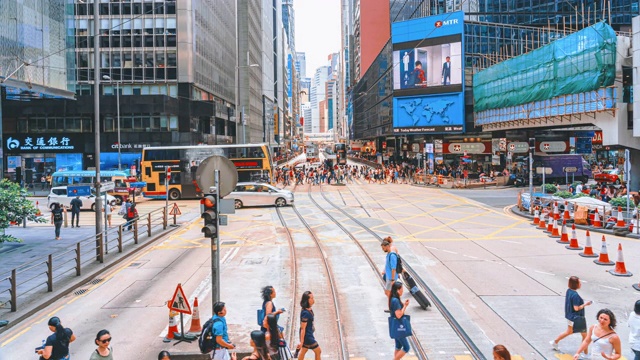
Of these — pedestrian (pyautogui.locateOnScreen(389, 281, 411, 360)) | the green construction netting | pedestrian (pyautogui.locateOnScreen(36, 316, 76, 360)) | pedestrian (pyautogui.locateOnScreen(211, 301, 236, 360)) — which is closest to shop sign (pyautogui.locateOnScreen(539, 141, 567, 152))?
the green construction netting

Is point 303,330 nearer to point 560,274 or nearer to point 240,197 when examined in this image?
point 560,274

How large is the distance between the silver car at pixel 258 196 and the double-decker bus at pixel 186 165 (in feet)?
20.9

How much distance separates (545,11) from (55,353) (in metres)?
89.2

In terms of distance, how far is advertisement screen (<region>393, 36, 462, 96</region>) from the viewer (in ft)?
205

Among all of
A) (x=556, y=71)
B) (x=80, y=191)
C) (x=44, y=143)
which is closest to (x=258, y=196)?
(x=80, y=191)

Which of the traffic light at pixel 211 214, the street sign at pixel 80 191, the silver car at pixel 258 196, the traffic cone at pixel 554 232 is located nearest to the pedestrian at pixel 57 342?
the traffic light at pixel 211 214

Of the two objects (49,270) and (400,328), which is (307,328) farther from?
(49,270)

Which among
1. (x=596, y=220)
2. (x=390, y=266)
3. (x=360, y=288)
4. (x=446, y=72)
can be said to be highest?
(x=446, y=72)

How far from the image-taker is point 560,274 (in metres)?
13.4

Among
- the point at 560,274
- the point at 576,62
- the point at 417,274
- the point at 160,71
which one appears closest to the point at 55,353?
the point at 417,274

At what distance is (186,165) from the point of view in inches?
1425

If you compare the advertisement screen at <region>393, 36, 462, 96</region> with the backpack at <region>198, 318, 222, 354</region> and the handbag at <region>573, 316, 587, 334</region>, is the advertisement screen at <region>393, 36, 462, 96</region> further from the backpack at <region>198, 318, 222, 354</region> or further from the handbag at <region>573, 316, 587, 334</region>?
the backpack at <region>198, 318, 222, 354</region>

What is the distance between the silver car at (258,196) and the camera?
30.0m

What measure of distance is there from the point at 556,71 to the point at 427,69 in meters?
26.0
